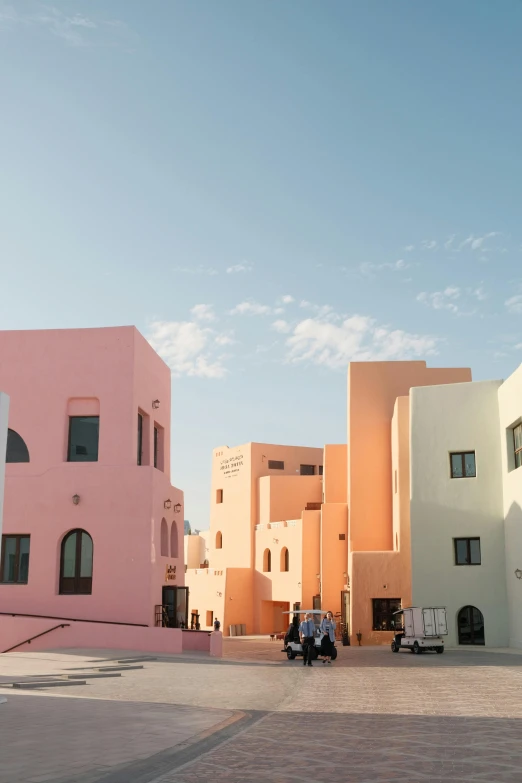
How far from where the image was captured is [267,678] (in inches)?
656

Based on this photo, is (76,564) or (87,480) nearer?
(76,564)

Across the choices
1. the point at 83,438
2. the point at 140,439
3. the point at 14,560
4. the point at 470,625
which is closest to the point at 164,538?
the point at 140,439

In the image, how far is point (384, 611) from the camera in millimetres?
31484

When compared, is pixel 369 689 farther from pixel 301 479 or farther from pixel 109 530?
pixel 301 479

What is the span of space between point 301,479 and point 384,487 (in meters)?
12.7

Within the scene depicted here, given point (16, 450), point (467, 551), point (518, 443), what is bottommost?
point (467, 551)

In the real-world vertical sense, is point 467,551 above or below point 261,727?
above

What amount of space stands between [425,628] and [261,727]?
51.8ft

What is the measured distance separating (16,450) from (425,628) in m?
13.5

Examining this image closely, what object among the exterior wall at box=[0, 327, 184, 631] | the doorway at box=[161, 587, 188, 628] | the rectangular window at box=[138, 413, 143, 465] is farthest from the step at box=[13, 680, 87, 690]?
the rectangular window at box=[138, 413, 143, 465]

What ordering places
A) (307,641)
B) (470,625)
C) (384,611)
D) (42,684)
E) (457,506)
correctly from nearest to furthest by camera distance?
(42,684)
(307,641)
(470,625)
(457,506)
(384,611)

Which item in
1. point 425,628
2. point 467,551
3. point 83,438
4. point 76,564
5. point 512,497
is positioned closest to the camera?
point 76,564

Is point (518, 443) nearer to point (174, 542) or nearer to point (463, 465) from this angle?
point (463, 465)

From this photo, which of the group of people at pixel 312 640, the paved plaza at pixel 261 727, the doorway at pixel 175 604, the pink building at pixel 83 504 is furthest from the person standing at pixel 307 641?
the doorway at pixel 175 604
